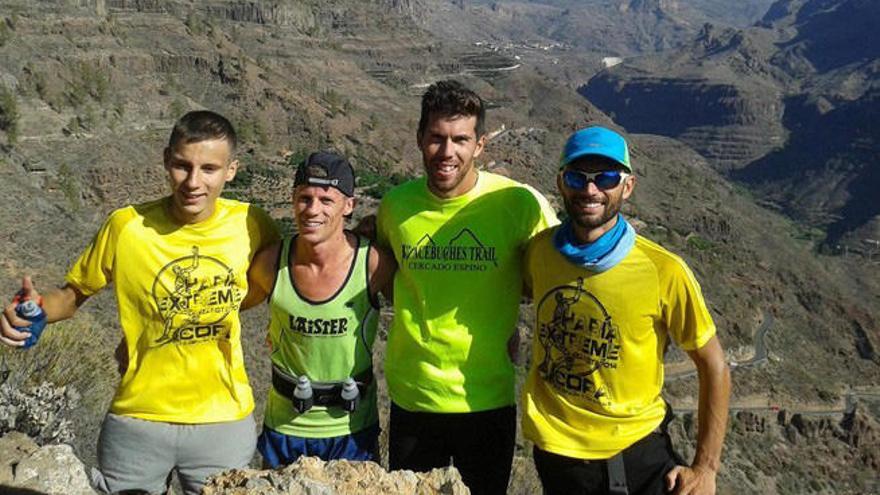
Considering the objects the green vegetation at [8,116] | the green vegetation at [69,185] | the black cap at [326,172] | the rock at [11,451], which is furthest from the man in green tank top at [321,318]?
the green vegetation at [8,116]

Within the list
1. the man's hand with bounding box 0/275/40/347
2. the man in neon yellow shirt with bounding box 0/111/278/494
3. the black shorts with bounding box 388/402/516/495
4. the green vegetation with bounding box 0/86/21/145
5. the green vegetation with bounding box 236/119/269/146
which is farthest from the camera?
the green vegetation with bounding box 236/119/269/146

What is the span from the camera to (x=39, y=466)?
5.50 m

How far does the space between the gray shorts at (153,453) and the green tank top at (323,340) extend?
53 centimetres

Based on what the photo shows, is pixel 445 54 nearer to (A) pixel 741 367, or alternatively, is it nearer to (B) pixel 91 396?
(A) pixel 741 367

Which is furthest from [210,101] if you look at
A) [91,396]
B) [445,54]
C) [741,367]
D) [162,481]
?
[445,54]

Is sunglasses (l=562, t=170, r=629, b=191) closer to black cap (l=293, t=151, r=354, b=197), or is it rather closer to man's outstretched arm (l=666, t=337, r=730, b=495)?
man's outstretched arm (l=666, t=337, r=730, b=495)

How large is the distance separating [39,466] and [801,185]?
192538 mm

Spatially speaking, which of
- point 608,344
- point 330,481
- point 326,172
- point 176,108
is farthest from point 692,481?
point 176,108

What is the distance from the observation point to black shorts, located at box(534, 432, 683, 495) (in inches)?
199

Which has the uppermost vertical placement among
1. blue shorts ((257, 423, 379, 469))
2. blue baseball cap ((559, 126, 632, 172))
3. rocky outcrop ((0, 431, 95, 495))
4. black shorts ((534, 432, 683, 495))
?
blue baseball cap ((559, 126, 632, 172))

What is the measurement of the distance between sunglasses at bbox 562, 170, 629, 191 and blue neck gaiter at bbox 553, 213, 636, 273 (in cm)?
30

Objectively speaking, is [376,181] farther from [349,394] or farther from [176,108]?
[349,394]

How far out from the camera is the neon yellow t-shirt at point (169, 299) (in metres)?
5.05

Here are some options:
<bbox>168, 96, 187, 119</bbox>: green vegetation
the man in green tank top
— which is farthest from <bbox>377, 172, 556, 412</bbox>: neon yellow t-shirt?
<bbox>168, 96, 187, 119</bbox>: green vegetation
